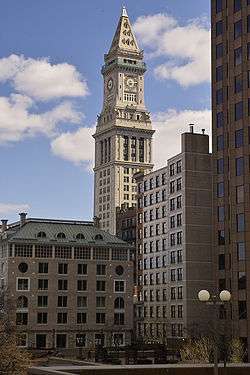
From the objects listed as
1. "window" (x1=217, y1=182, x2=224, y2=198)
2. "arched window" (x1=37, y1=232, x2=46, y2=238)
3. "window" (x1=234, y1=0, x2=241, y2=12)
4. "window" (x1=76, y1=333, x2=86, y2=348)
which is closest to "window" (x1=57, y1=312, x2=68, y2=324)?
"window" (x1=76, y1=333, x2=86, y2=348)

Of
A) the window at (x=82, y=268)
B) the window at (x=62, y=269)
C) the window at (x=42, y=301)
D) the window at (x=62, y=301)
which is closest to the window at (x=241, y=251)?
the window at (x=82, y=268)

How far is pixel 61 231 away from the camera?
12888 cm

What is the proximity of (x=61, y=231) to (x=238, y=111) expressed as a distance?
39765mm

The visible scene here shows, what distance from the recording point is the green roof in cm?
12404

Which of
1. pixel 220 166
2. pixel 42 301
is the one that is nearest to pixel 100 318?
pixel 42 301

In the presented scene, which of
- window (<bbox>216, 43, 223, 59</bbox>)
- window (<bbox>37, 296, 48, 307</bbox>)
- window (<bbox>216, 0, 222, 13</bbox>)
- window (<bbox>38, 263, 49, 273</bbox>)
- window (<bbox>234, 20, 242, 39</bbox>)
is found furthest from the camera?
window (<bbox>38, 263, 49, 273</bbox>)

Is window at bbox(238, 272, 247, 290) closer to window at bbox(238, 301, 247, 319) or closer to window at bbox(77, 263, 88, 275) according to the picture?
window at bbox(238, 301, 247, 319)

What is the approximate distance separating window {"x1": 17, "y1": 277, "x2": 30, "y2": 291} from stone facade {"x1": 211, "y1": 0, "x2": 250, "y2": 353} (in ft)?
106

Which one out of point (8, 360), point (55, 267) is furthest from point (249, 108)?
point (8, 360)

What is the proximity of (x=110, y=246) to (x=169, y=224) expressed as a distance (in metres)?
12.1

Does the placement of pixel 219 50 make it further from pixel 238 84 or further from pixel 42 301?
pixel 42 301

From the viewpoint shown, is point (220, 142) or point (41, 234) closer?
point (220, 142)

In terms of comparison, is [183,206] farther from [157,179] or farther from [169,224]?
[157,179]

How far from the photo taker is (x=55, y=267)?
125 metres
